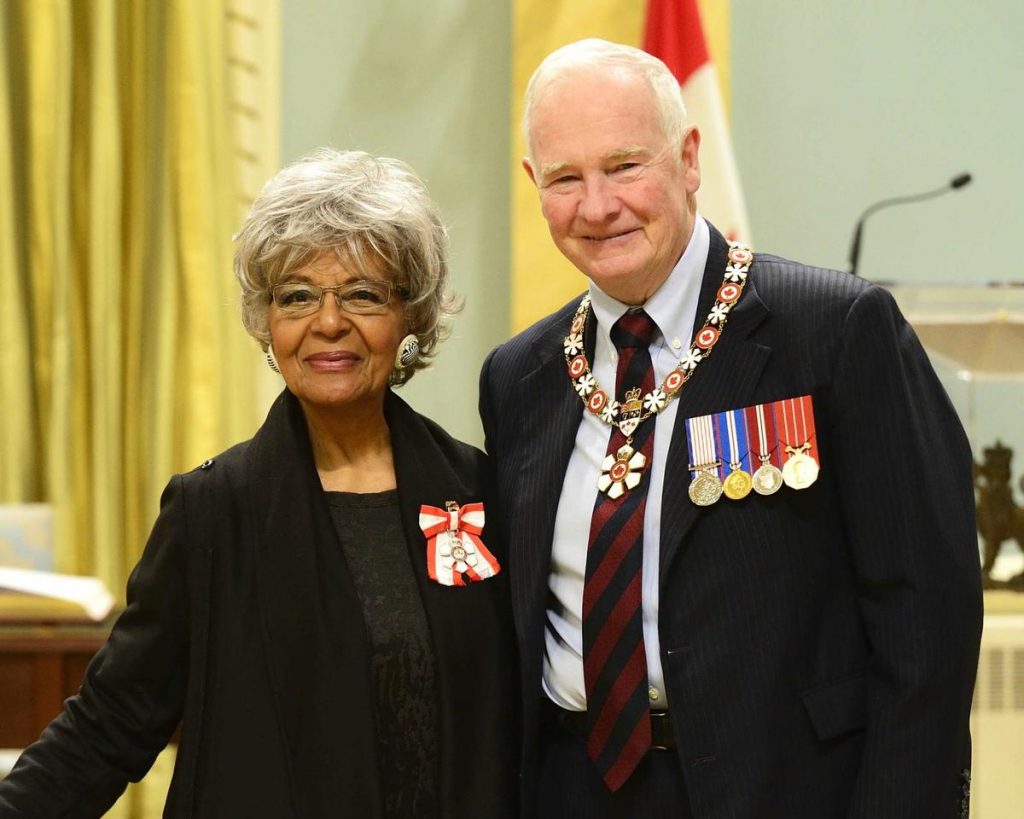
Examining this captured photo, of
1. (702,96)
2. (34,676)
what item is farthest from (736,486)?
(702,96)

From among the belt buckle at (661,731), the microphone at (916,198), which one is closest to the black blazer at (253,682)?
the belt buckle at (661,731)

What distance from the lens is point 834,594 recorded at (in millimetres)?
1801

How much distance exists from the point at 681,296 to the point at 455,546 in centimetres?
47

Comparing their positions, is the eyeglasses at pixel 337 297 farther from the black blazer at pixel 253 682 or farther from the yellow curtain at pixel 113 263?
the yellow curtain at pixel 113 263

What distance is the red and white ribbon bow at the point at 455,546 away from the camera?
6.34ft

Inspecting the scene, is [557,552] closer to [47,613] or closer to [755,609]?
[755,609]

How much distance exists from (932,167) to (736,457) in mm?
2908

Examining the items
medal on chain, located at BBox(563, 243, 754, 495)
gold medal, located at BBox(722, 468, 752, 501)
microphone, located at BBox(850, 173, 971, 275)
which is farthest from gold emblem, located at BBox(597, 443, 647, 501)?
microphone, located at BBox(850, 173, 971, 275)

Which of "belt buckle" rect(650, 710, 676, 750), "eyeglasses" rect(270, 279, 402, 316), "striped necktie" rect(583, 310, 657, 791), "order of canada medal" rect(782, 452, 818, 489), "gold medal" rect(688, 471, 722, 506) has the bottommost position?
"belt buckle" rect(650, 710, 676, 750)

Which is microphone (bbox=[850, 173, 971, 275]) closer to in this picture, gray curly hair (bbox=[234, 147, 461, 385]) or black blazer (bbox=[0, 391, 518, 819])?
gray curly hair (bbox=[234, 147, 461, 385])

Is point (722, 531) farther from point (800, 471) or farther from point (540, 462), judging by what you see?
point (540, 462)

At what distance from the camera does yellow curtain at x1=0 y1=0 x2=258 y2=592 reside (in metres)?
3.80

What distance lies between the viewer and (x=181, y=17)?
386cm

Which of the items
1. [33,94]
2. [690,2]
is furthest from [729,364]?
[33,94]
